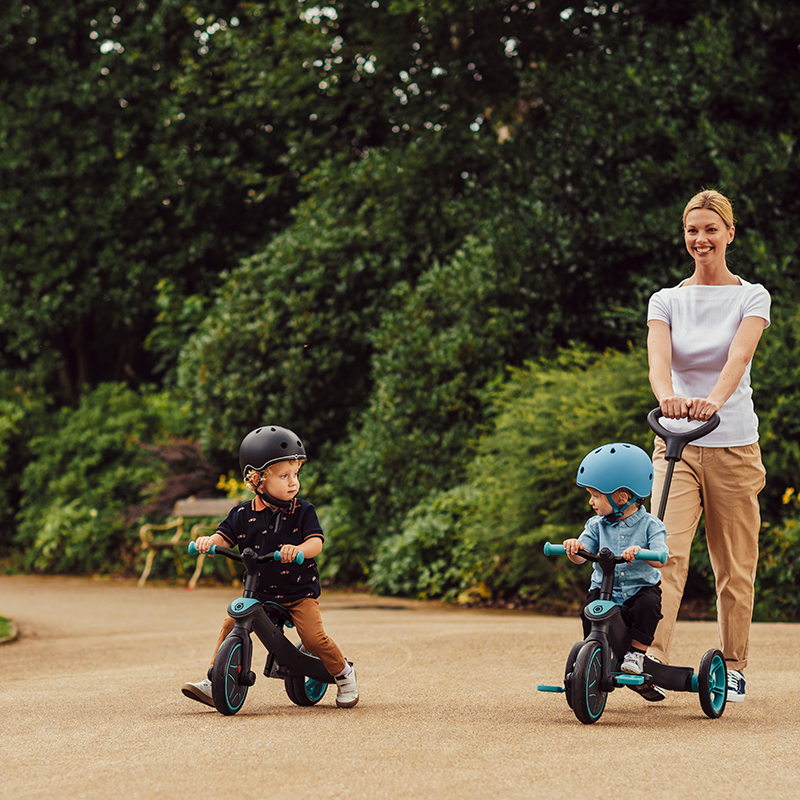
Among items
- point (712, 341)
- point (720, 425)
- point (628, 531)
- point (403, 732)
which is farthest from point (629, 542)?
point (403, 732)

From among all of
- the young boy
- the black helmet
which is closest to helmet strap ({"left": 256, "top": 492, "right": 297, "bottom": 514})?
the young boy

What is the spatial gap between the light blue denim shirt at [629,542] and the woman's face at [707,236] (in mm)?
1134

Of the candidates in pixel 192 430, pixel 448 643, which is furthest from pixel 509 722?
pixel 192 430

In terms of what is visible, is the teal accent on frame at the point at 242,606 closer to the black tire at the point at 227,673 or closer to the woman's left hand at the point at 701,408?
the black tire at the point at 227,673

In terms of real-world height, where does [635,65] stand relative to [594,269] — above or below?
above

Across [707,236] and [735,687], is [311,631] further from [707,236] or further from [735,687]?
[707,236]

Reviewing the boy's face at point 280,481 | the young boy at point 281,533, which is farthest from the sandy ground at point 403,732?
the boy's face at point 280,481

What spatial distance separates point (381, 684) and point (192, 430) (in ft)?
33.1

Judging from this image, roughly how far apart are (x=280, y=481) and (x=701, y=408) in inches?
69.8

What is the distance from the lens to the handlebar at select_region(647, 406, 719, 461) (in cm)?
439

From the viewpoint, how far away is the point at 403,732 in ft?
13.4

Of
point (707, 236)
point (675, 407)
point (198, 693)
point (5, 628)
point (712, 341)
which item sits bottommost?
point (5, 628)

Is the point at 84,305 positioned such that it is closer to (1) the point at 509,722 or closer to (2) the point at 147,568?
(2) the point at 147,568

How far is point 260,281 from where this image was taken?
13609 millimetres
